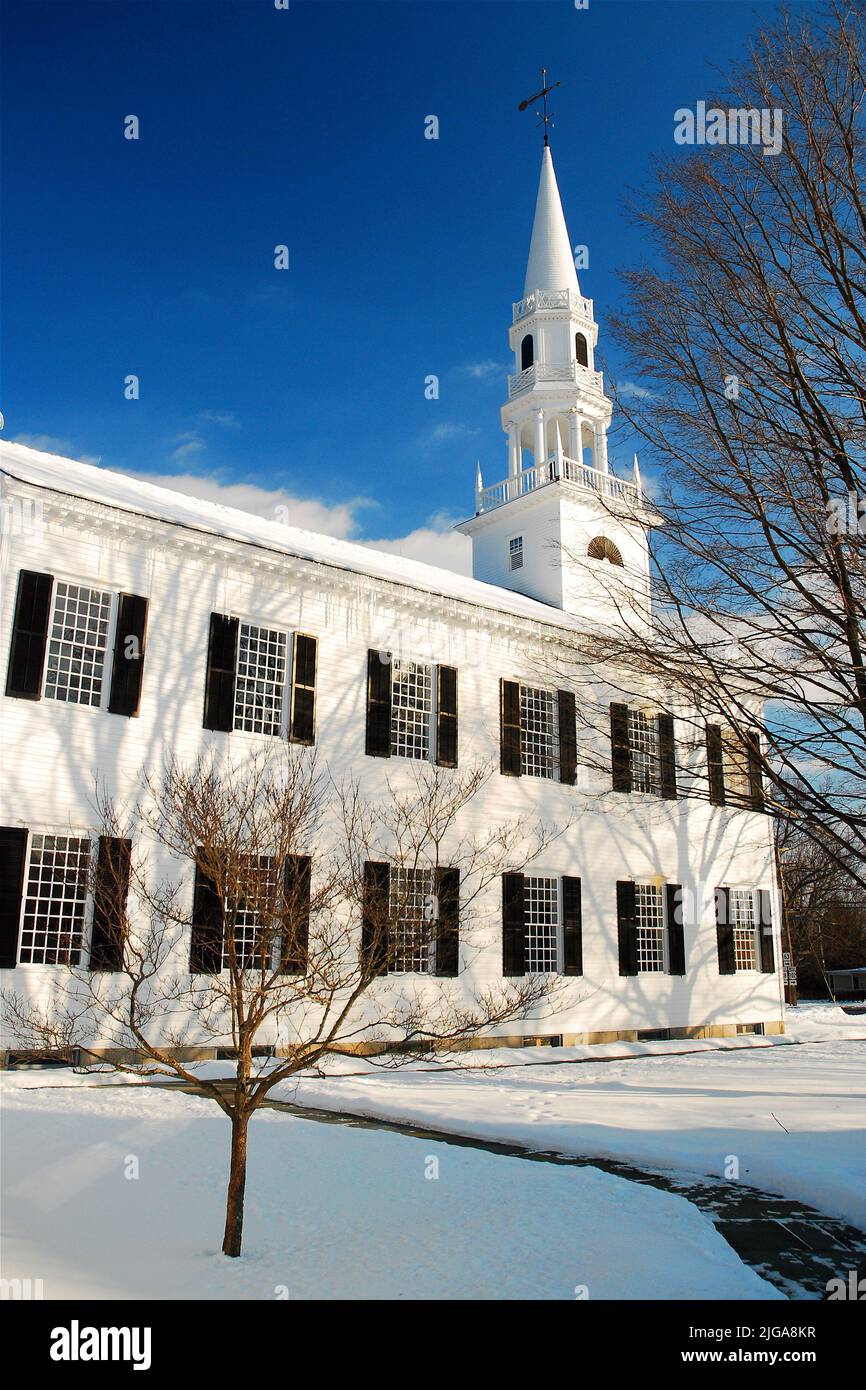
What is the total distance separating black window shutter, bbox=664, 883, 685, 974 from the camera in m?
23.0

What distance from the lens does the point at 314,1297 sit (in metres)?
5.55

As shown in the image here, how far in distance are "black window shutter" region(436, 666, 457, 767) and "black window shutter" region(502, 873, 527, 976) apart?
2.57 metres

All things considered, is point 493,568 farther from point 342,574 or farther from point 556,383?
point 342,574

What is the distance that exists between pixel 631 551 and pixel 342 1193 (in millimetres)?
23678

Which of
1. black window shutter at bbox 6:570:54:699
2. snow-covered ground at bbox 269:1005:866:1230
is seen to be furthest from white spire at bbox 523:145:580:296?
snow-covered ground at bbox 269:1005:866:1230

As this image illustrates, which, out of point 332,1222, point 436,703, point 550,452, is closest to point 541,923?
point 436,703

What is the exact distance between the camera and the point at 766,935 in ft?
84.8

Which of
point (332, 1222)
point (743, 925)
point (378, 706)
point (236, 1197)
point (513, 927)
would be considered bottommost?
point (332, 1222)

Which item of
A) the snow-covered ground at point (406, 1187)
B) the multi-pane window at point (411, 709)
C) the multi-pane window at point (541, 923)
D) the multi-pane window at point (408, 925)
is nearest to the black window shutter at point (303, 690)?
the multi-pane window at point (411, 709)

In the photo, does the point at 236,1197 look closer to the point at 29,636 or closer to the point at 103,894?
the point at 103,894

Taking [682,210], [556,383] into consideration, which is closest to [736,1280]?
[682,210]

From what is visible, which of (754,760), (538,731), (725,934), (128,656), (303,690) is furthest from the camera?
(725,934)

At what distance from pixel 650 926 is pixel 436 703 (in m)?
7.93

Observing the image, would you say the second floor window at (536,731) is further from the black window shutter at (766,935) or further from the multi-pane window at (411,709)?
the black window shutter at (766,935)
